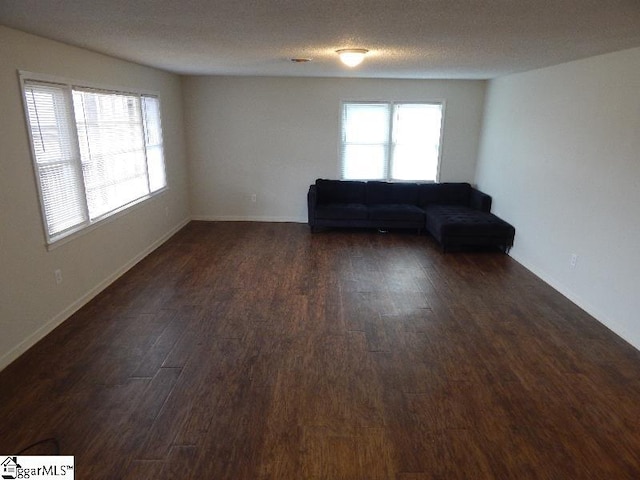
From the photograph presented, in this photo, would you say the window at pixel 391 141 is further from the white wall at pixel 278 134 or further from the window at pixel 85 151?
the window at pixel 85 151

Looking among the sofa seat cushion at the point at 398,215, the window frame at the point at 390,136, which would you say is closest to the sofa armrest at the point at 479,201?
the window frame at the point at 390,136

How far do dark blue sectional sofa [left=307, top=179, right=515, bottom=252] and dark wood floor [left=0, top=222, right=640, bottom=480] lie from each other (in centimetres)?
104

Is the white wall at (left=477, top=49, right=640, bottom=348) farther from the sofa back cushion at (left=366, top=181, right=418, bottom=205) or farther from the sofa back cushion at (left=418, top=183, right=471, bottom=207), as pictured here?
the sofa back cushion at (left=366, top=181, right=418, bottom=205)

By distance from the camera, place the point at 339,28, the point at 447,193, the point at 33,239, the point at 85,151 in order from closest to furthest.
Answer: the point at 339,28 < the point at 33,239 < the point at 85,151 < the point at 447,193

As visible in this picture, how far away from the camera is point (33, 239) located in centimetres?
315

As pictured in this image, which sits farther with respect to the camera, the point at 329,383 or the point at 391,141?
the point at 391,141

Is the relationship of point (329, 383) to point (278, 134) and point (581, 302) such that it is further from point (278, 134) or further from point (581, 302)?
point (278, 134)

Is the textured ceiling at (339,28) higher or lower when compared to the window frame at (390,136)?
higher

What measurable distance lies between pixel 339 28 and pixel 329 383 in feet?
7.59

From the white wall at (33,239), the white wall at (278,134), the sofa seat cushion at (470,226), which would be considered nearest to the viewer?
the white wall at (33,239)

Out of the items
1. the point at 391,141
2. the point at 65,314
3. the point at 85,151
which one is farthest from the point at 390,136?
the point at 65,314

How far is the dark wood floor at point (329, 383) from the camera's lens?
2.14 meters

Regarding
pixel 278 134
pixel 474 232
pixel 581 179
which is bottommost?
pixel 474 232

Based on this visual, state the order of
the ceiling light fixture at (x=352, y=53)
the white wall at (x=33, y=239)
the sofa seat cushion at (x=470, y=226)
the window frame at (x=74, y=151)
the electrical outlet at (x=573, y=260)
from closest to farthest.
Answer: the white wall at (x=33, y=239), the window frame at (x=74, y=151), the ceiling light fixture at (x=352, y=53), the electrical outlet at (x=573, y=260), the sofa seat cushion at (x=470, y=226)
